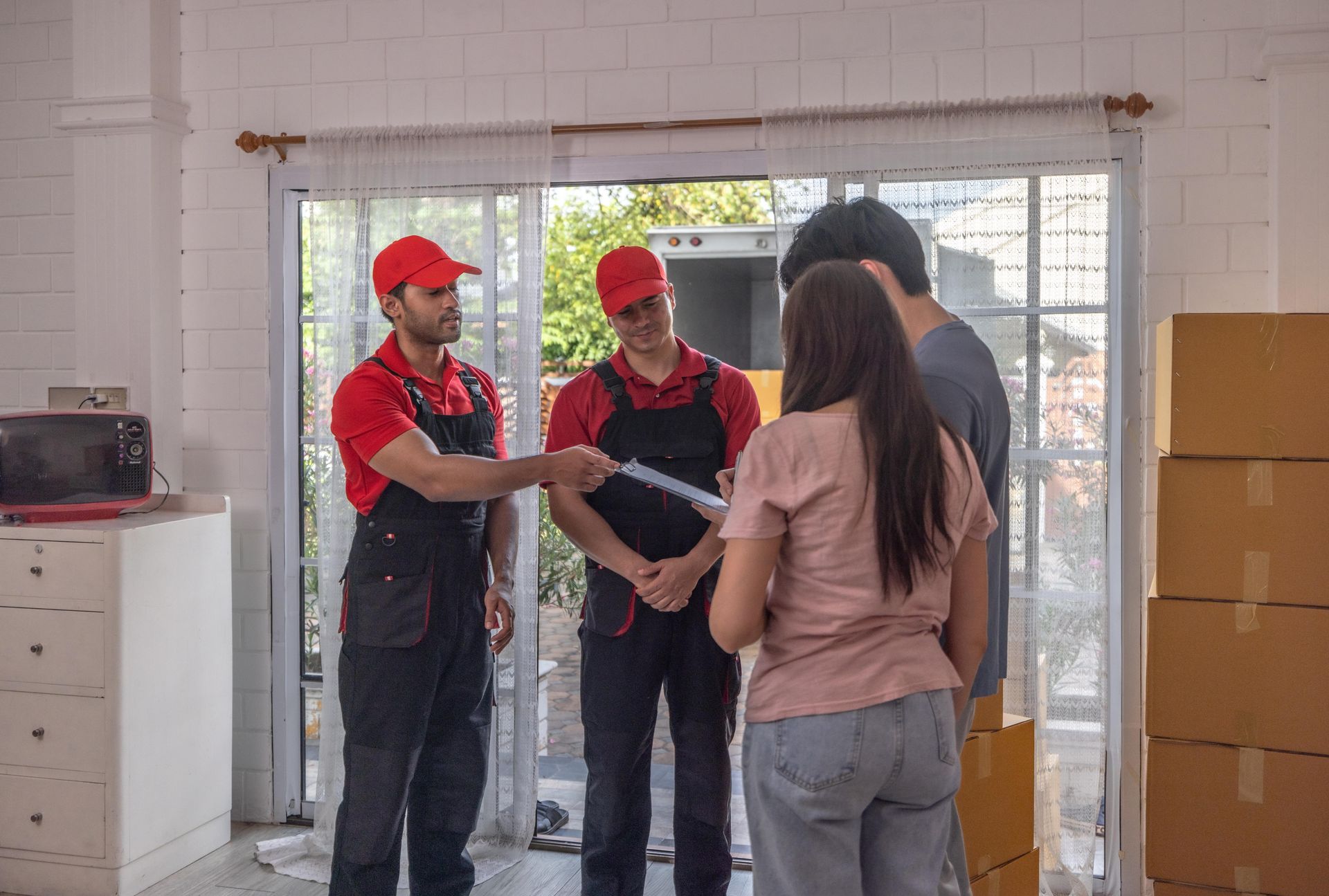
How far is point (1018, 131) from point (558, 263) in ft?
23.3

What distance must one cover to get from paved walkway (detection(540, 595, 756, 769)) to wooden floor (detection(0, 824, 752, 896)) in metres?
0.43

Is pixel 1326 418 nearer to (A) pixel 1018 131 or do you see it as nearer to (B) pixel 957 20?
Result: (A) pixel 1018 131

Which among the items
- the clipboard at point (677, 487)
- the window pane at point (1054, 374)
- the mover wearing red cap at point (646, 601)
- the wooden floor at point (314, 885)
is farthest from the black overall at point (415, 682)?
the window pane at point (1054, 374)

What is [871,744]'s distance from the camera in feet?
4.91

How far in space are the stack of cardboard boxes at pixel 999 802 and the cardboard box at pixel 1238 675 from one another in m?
0.39

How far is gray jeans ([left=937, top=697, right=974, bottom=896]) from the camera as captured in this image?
1.81 metres

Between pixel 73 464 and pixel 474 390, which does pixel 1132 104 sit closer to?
pixel 474 390

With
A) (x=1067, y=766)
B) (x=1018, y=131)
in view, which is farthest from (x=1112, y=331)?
(x=1067, y=766)

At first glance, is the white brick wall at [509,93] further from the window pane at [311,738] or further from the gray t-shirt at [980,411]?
the gray t-shirt at [980,411]

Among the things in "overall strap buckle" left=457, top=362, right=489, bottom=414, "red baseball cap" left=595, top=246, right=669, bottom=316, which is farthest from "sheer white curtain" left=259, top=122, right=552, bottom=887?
"red baseball cap" left=595, top=246, right=669, bottom=316

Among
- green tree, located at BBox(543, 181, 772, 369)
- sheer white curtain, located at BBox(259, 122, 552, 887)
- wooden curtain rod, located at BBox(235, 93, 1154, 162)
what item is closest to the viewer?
wooden curtain rod, located at BBox(235, 93, 1154, 162)

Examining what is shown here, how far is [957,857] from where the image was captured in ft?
6.26

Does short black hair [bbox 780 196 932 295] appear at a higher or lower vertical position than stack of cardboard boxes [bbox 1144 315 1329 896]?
higher

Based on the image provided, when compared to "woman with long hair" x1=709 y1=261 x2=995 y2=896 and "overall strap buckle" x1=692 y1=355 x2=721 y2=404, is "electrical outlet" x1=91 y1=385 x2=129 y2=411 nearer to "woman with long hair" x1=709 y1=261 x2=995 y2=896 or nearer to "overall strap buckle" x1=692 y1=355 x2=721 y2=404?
"overall strap buckle" x1=692 y1=355 x2=721 y2=404
